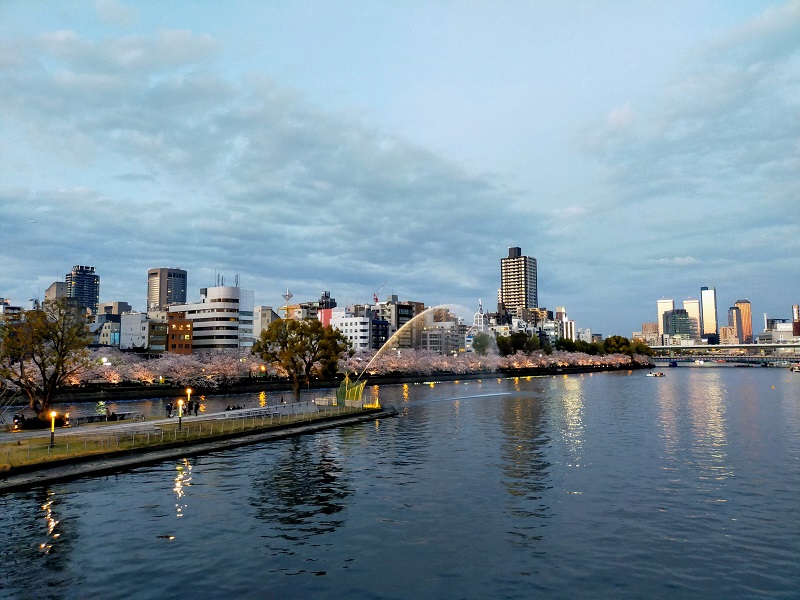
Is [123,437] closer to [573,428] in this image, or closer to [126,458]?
[126,458]

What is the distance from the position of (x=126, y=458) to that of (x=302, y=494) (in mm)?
17136

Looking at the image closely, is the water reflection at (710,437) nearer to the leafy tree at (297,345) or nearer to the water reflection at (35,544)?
the water reflection at (35,544)

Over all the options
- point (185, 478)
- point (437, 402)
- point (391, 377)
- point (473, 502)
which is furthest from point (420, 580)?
point (391, 377)

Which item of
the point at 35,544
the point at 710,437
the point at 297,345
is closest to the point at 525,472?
the point at 710,437

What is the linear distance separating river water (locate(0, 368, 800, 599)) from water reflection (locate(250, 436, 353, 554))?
172 mm

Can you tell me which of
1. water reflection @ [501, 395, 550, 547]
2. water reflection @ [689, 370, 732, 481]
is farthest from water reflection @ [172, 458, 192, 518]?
water reflection @ [689, 370, 732, 481]

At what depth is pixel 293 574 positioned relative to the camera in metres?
23.9

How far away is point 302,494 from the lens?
37.4m

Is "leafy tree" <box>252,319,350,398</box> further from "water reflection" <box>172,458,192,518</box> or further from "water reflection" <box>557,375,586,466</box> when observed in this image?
"water reflection" <box>172,458,192,518</box>

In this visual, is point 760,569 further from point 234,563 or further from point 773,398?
point 773,398

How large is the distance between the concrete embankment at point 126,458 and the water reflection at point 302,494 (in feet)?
24.1

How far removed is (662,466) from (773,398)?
89.3 metres

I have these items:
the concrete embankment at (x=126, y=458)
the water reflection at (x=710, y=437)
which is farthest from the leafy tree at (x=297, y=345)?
the water reflection at (x=710, y=437)

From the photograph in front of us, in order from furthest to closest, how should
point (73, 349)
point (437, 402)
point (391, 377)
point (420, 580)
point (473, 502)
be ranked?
point (391, 377) < point (437, 402) < point (73, 349) < point (473, 502) < point (420, 580)
